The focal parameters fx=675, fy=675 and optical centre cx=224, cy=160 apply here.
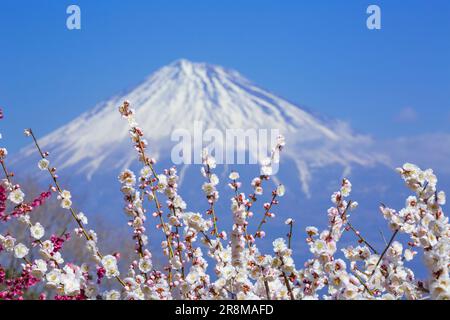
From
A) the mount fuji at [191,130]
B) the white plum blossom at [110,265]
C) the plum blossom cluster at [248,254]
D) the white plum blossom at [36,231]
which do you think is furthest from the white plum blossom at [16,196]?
the mount fuji at [191,130]

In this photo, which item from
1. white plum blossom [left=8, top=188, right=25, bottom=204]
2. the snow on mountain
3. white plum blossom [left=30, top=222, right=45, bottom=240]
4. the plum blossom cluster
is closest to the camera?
the plum blossom cluster

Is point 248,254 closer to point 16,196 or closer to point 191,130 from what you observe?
point 16,196

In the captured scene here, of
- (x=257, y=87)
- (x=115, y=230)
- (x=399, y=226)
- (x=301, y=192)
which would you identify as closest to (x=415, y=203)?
(x=399, y=226)

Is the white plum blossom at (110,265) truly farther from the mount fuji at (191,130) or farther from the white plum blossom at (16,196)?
the mount fuji at (191,130)

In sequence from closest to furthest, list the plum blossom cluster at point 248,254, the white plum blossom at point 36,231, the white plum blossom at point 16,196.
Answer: the plum blossom cluster at point 248,254
the white plum blossom at point 36,231
the white plum blossom at point 16,196

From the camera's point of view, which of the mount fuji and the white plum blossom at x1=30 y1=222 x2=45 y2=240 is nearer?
the white plum blossom at x1=30 y1=222 x2=45 y2=240

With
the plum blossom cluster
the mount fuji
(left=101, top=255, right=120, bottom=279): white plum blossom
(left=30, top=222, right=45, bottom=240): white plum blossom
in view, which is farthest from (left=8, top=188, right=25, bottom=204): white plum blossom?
the mount fuji

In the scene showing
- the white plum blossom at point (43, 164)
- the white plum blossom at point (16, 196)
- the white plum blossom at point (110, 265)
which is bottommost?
the white plum blossom at point (110, 265)

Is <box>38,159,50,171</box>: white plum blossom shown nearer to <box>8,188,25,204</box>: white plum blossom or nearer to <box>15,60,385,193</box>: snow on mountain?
<box>8,188,25,204</box>: white plum blossom

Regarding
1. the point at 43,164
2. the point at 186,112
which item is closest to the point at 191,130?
the point at 186,112

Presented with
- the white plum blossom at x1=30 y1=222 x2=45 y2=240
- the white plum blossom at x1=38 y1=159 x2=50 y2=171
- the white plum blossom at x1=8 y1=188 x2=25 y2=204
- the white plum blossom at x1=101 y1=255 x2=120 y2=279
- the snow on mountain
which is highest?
the snow on mountain

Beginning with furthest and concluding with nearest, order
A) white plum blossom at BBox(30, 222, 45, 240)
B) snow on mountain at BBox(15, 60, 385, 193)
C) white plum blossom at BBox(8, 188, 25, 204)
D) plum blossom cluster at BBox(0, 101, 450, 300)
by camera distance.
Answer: snow on mountain at BBox(15, 60, 385, 193) < white plum blossom at BBox(8, 188, 25, 204) < white plum blossom at BBox(30, 222, 45, 240) < plum blossom cluster at BBox(0, 101, 450, 300)
